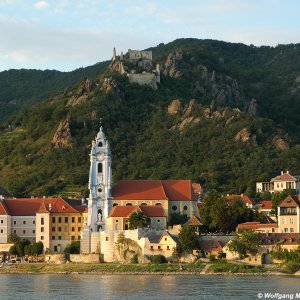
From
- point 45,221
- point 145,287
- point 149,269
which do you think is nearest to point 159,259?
point 149,269

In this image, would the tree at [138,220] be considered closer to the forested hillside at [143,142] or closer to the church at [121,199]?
the church at [121,199]

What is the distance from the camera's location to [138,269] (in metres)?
112

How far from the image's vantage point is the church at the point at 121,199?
124 m

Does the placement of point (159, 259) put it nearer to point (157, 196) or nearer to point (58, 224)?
point (157, 196)

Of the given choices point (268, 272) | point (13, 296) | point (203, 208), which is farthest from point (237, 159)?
point (13, 296)

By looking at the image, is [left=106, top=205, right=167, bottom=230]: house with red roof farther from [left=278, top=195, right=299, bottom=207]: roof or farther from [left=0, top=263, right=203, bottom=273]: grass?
[left=278, top=195, right=299, bottom=207]: roof

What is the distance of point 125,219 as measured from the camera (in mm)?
122562

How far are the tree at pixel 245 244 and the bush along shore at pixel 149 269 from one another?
1.65 m

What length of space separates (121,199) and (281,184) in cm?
2939

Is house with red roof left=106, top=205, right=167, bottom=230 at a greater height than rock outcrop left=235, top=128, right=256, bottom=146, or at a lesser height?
lesser

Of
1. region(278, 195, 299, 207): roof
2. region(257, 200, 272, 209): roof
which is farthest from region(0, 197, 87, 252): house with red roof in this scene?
region(278, 195, 299, 207): roof

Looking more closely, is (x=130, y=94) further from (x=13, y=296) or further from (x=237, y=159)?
(x=13, y=296)

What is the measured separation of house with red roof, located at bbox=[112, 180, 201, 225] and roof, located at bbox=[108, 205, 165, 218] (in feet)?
5.92

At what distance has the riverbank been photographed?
108 meters
